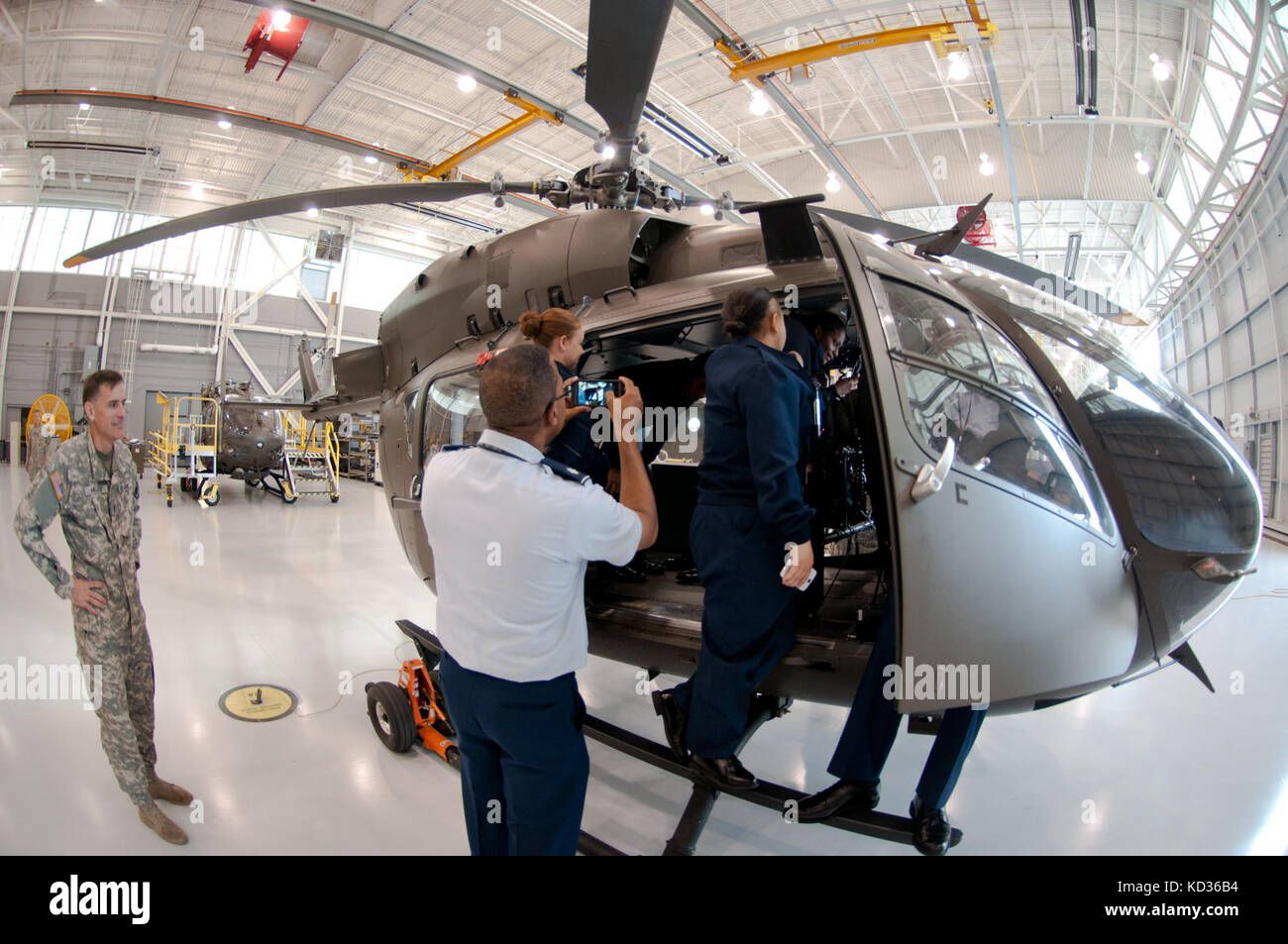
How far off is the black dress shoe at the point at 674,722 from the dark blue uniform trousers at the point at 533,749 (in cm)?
61

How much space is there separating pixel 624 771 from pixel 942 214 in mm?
15748

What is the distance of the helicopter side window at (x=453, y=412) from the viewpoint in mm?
2941

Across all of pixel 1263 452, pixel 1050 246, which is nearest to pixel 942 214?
pixel 1050 246

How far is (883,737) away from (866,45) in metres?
8.72

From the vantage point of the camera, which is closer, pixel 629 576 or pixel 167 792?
pixel 167 792

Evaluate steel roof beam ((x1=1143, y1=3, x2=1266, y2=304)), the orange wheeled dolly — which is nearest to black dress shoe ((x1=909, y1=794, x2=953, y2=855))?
the orange wheeled dolly

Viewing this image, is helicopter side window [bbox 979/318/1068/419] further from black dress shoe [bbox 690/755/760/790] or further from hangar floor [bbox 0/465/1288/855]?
hangar floor [bbox 0/465/1288/855]

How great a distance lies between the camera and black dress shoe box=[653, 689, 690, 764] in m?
1.97

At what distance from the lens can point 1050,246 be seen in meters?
16.6

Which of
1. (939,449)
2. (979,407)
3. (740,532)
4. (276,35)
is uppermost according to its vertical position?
(276,35)

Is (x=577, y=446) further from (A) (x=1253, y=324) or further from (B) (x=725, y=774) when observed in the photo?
(A) (x=1253, y=324)

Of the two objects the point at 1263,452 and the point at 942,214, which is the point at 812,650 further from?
the point at 942,214

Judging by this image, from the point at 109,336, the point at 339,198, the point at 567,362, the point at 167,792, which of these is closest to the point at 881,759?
the point at 567,362

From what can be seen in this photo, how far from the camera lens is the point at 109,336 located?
17719 mm
